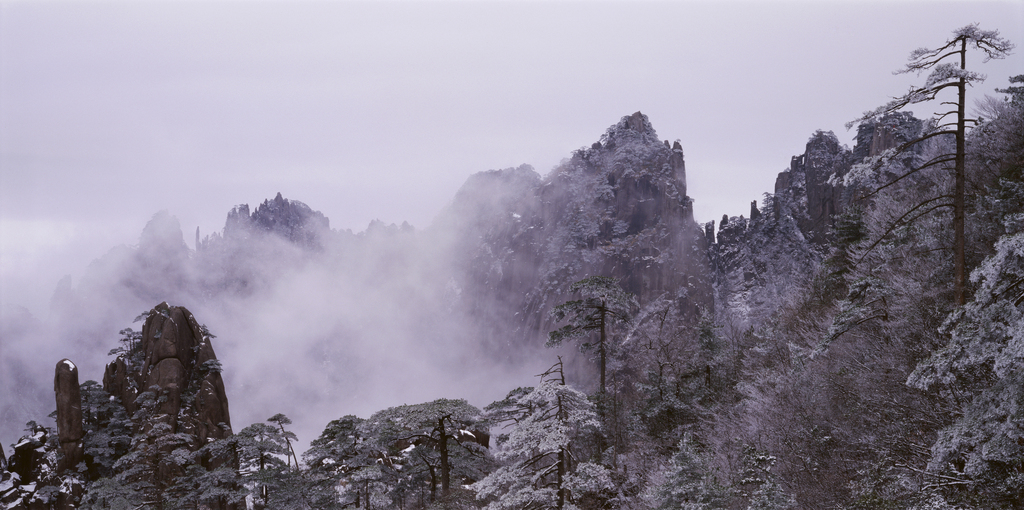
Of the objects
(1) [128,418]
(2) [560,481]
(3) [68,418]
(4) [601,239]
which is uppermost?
(4) [601,239]

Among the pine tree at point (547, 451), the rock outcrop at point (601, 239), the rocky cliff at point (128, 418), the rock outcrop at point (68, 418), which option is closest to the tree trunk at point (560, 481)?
the pine tree at point (547, 451)

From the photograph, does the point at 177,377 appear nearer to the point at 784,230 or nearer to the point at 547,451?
the point at 547,451

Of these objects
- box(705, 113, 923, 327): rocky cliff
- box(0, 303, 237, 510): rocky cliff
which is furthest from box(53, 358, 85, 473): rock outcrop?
box(705, 113, 923, 327): rocky cliff

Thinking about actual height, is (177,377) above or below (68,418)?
above

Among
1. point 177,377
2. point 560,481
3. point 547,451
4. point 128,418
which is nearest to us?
point 547,451

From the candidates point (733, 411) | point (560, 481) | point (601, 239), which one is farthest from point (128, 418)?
point (601, 239)

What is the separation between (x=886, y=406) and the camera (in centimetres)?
1525

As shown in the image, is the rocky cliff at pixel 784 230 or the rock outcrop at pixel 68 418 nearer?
the rock outcrop at pixel 68 418

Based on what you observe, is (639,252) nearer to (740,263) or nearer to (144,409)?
(740,263)

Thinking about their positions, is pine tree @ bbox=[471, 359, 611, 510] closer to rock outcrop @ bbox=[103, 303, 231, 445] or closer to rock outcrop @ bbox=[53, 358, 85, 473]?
rock outcrop @ bbox=[103, 303, 231, 445]

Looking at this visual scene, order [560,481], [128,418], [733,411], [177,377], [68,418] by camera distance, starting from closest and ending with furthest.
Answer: [560,481] → [733,411] → [68,418] → [128,418] → [177,377]

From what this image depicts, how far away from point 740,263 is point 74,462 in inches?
5093

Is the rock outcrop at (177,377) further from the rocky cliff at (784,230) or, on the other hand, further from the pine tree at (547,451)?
the rocky cliff at (784,230)

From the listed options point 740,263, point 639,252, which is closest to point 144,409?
point 639,252
